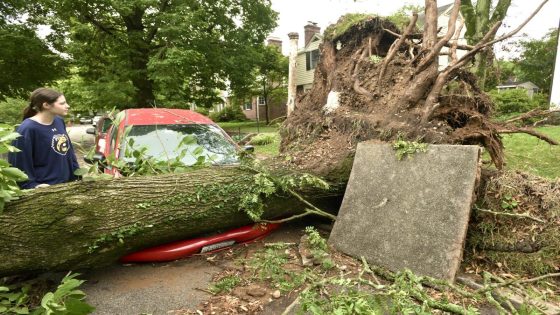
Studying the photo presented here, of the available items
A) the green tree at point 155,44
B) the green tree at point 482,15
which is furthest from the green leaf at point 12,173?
the green tree at point 482,15

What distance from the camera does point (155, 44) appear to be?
13.9 meters

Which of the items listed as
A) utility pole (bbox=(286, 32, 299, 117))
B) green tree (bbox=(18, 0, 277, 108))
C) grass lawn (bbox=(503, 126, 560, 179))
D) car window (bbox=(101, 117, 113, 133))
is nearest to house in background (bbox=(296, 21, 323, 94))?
green tree (bbox=(18, 0, 277, 108))

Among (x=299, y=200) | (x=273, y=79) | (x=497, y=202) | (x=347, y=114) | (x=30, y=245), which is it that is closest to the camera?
(x=30, y=245)

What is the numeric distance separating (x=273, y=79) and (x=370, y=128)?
21.8 meters

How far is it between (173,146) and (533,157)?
6.92m

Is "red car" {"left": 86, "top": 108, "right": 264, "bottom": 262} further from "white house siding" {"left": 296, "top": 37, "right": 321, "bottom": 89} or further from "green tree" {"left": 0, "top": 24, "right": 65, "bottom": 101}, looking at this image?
"white house siding" {"left": 296, "top": 37, "right": 321, "bottom": 89}

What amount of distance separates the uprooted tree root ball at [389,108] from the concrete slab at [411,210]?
40cm

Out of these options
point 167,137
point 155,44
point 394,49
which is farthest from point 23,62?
point 394,49

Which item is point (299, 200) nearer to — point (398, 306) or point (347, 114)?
point (347, 114)

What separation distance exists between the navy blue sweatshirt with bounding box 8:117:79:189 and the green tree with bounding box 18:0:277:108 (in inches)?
326

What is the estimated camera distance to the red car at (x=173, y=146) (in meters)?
3.38

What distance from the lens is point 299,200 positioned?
378 cm

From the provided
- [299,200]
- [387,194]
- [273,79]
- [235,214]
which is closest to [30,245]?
[235,214]

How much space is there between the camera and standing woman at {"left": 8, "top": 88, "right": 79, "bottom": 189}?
3025mm
